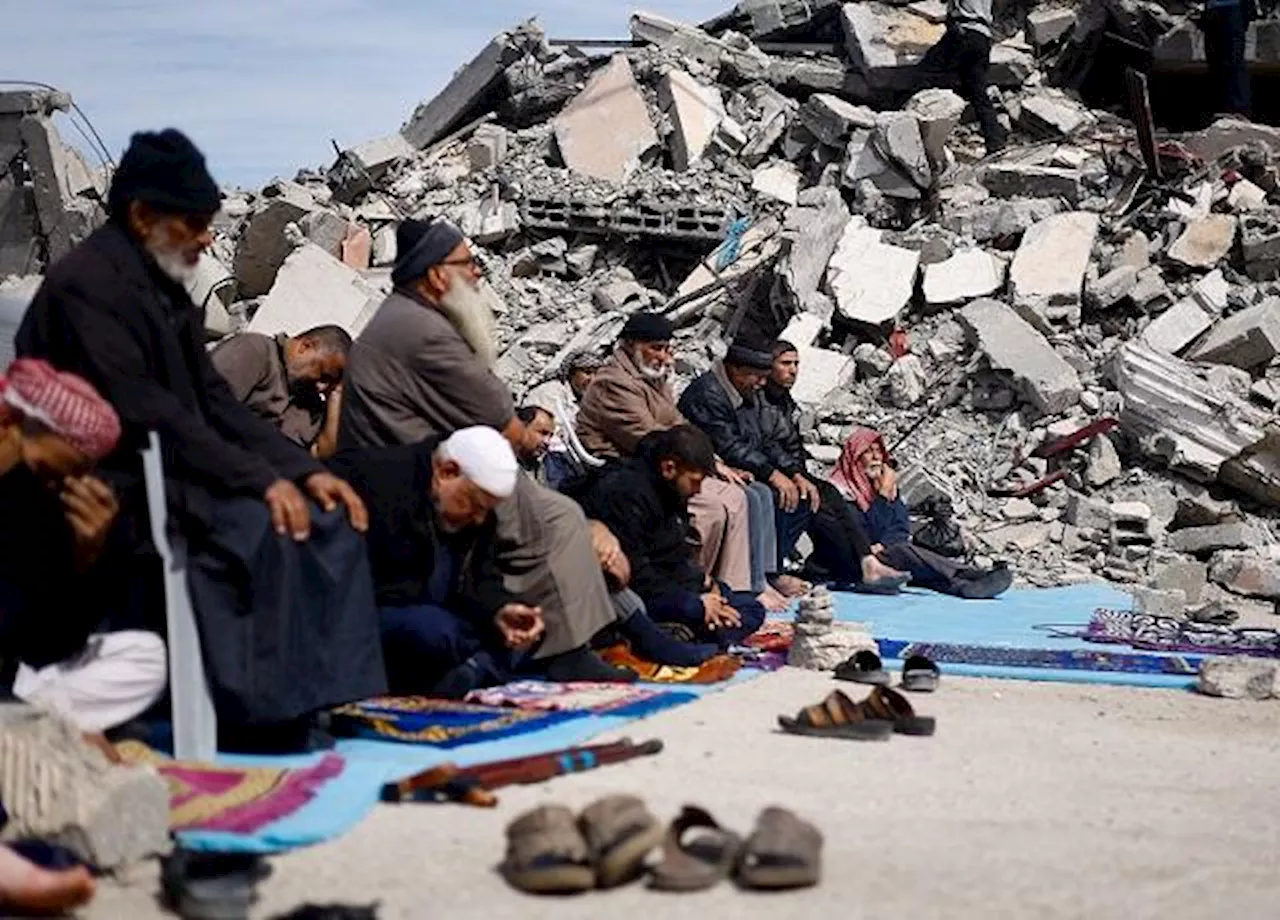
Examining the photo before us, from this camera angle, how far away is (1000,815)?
4.54 m

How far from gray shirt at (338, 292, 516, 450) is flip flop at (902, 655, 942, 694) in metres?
1.80

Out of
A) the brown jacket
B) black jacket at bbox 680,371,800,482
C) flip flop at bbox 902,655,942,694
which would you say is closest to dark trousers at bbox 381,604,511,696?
flip flop at bbox 902,655,942,694

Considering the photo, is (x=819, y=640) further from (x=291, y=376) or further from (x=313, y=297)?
(x=313, y=297)

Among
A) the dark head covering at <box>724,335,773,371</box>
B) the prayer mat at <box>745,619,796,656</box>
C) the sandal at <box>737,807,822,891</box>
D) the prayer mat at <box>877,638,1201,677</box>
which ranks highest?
the dark head covering at <box>724,335,773,371</box>

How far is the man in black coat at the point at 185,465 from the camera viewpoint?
15.3 ft

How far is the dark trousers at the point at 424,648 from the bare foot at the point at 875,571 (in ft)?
16.0

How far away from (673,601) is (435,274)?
167cm

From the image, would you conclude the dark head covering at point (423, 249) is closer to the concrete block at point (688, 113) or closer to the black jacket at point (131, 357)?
the black jacket at point (131, 357)

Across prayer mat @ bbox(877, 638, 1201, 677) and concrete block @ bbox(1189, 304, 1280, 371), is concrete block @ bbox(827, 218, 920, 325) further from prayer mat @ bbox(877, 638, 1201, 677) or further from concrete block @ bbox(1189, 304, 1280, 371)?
prayer mat @ bbox(877, 638, 1201, 677)

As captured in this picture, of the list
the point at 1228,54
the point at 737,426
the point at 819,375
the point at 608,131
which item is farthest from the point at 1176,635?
the point at 1228,54

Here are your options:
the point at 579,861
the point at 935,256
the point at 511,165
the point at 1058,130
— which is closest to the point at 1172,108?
the point at 1058,130

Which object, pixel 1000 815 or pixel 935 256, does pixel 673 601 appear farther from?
pixel 935 256

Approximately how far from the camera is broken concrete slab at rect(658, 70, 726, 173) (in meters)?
15.7

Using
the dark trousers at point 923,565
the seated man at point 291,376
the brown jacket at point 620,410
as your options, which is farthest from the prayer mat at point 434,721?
the dark trousers at point 923,565
